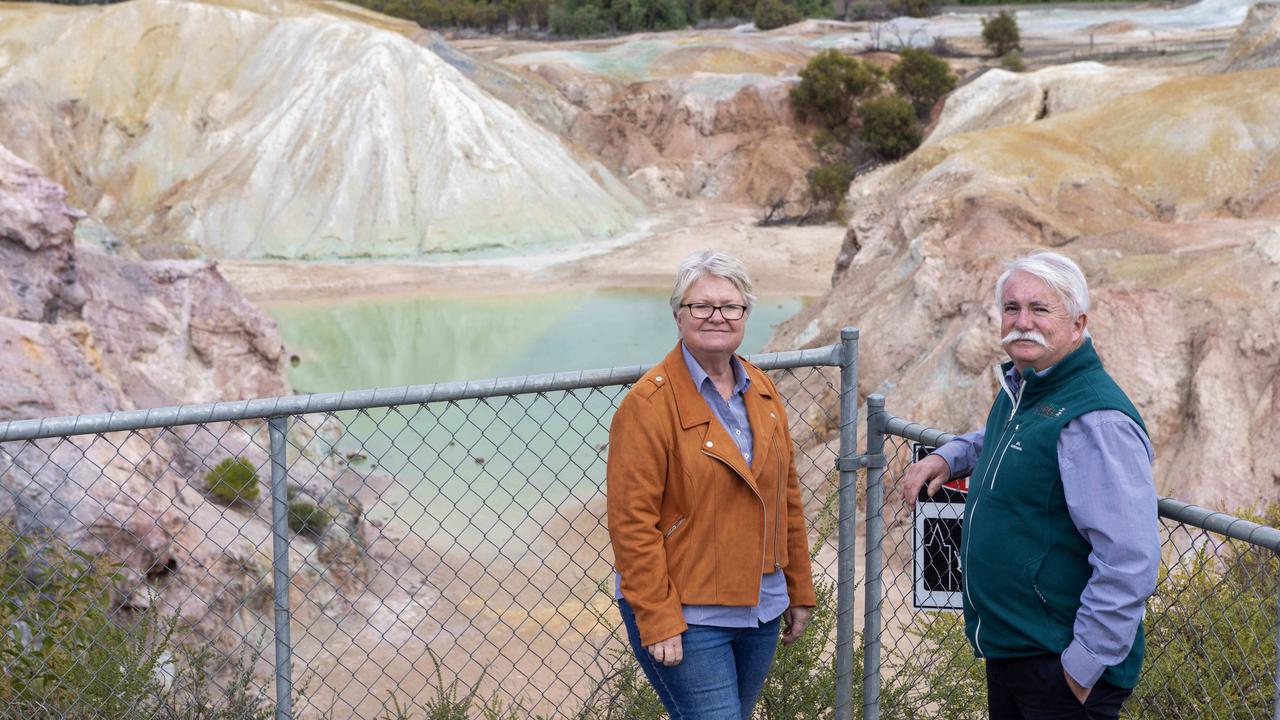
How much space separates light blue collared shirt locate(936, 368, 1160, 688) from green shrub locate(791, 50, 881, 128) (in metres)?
38.8

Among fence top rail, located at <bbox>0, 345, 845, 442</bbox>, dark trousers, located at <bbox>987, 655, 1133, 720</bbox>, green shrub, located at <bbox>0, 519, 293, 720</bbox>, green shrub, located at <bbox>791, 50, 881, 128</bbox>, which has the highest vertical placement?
fence top rail, located at <bbox>0, 345, 845, 442</bbox>

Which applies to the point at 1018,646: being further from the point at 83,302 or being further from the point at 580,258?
the point at 580,258

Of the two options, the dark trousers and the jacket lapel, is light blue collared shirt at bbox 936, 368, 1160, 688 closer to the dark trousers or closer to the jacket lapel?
the dark trousers

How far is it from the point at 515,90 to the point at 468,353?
74.9 feet

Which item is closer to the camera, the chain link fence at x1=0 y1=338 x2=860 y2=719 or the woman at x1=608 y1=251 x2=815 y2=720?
the woman at x1=608 y1=251 x2=815 y2=720

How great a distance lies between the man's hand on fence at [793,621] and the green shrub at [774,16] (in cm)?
6094

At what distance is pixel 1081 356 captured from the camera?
3193 mm

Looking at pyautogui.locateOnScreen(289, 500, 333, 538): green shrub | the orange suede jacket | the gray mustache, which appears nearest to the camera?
the gray mustache

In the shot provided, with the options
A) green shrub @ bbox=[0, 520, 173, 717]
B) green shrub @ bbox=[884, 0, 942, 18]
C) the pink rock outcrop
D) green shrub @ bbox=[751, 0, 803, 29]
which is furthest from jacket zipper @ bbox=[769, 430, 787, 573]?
green shrub @ bbox=[884, 0, 942, 18]

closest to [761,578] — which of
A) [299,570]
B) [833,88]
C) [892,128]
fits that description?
[299,570]

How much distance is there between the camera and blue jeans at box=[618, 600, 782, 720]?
135 inches

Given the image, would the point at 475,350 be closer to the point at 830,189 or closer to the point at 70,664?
the point at 830,189

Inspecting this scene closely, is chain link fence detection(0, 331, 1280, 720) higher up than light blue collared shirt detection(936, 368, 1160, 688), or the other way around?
light blue collared shirt detection(936, 368, 1160, 688)

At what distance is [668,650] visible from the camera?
3.34 metres
